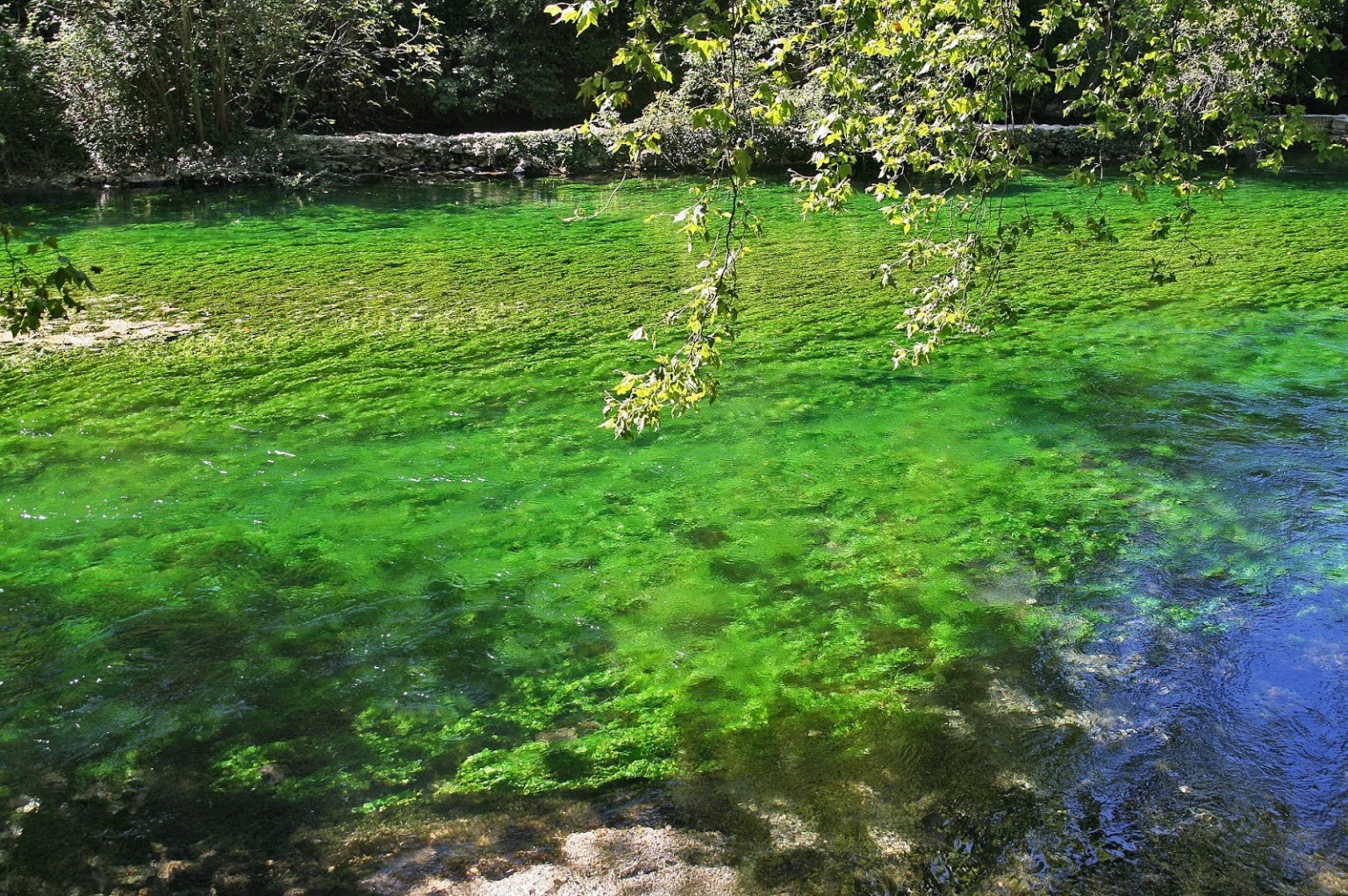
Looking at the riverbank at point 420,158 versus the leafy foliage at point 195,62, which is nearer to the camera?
the leafy foliage at point 195,62

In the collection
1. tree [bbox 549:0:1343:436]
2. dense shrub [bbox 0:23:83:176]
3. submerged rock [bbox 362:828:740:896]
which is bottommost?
submerged rock [bbox 362:828:740:896]

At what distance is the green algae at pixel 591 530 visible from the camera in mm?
3826

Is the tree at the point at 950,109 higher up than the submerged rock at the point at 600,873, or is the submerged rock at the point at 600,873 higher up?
the tree at the point at 950,109

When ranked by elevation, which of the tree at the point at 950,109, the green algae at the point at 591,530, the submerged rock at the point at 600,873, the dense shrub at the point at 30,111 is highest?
the dense shrub at the point at 30,111

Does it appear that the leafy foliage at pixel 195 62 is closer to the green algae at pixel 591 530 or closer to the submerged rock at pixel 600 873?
the green algae at pixel 591 530

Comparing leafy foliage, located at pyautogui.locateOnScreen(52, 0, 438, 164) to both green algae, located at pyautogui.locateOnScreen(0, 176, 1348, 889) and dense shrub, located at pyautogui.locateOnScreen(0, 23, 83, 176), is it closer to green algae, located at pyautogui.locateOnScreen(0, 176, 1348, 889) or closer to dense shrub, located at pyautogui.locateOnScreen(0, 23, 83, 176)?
dense shrub, located at pyautogui.locateOnScreen(0, 23, 83, 176)

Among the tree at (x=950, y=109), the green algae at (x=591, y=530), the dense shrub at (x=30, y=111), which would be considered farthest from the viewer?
the dense shrub at (x=30, y=111)

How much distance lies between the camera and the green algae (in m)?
3.83

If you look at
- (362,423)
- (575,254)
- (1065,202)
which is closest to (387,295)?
(575,254)

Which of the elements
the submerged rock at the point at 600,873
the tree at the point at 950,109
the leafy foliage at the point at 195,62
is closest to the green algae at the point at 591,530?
the submerged rock at the point at 600,873

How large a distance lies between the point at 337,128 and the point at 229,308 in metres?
12.9

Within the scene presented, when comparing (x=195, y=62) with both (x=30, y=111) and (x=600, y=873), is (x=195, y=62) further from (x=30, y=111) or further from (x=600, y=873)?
(x=600, y=873)

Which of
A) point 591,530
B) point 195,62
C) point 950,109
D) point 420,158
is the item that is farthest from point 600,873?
point 420,158

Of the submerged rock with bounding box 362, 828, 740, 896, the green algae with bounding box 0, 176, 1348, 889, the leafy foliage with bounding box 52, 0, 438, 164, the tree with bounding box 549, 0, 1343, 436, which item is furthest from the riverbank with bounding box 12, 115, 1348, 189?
the submerged rock with bounding box 362, 828, 740, 896
